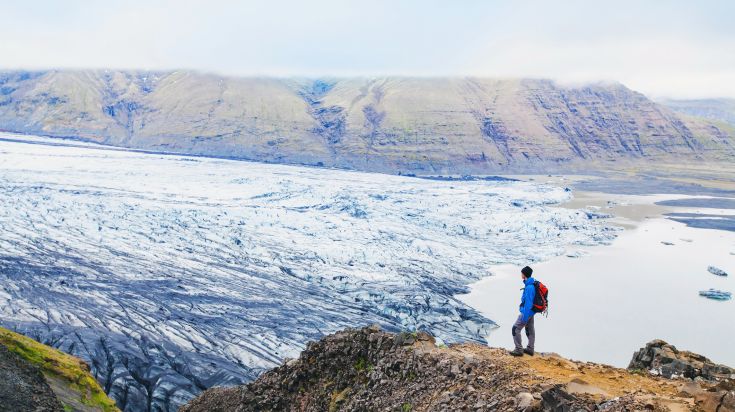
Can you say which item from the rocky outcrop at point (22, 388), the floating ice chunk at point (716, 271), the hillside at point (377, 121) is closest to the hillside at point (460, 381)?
the rocky outcrop at point (22, 388)

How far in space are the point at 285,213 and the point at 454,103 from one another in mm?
106105

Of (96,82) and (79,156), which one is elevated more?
(96,82)

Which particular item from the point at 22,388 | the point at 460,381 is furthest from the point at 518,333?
the point at 22,388

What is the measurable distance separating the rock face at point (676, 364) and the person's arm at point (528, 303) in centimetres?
212

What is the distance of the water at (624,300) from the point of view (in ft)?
81.5

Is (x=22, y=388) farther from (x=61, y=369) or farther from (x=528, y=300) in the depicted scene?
(x=528, y=300)

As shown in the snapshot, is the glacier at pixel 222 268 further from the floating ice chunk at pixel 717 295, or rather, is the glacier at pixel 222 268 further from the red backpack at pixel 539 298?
the red backpack at pixel 539 298

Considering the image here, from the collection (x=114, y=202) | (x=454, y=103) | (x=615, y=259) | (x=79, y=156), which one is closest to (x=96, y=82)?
(x=79, y=156)

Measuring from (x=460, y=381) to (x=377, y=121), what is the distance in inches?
5237

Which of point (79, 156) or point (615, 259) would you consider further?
point (79, 156)

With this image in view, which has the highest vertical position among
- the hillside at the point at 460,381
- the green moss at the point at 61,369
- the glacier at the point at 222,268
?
the hillside at the point at 460,381

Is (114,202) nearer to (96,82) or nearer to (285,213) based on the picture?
(285,213)

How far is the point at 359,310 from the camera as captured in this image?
2894 cm

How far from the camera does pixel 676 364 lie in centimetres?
838
